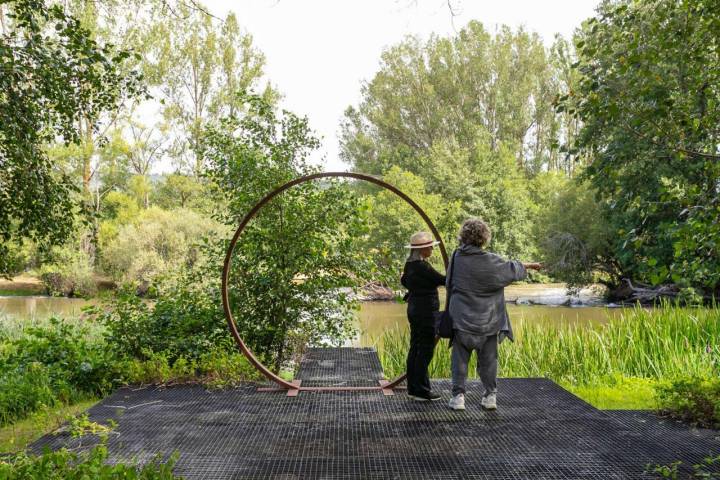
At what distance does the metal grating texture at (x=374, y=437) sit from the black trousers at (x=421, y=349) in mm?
151

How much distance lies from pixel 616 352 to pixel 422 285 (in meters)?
3.85

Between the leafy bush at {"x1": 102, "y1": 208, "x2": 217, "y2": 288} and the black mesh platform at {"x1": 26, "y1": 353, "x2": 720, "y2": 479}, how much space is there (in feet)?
59.1

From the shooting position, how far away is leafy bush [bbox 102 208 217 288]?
907 inches

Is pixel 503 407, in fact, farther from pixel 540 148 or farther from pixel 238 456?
pixel 540 148

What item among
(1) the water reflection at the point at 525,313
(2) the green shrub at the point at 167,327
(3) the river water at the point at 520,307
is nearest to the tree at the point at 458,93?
(3) the river water at the point at 520,307

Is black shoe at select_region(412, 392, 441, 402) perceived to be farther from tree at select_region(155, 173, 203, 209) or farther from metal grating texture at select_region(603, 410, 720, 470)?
tree at select_region(155, 173, 203, 209)

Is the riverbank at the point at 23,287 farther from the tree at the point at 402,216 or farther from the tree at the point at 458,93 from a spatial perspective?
the tree at the point at 458,93

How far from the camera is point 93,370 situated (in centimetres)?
640

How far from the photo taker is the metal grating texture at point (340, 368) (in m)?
6.25

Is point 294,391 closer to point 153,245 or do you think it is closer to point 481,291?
point 481,291

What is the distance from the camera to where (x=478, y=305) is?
5.04 meters

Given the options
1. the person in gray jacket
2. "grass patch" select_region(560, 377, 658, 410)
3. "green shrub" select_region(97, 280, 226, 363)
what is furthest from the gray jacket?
"green shrub" select_region(97, 280, 226, 363)

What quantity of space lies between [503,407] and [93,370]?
388 centimetres

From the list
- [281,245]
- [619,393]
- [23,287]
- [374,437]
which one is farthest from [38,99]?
[23,287]
